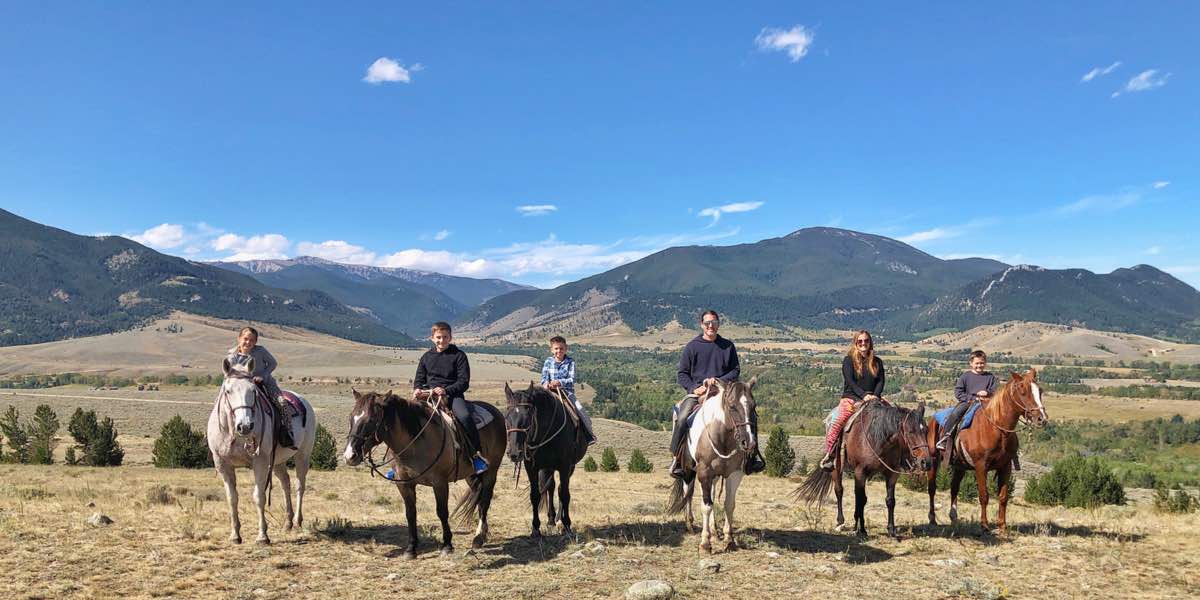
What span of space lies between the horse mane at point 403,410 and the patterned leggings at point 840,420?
7.72m

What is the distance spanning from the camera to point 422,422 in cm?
965

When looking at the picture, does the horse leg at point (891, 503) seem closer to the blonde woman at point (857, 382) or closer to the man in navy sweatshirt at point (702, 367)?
the blonde woman at point (857, 382)

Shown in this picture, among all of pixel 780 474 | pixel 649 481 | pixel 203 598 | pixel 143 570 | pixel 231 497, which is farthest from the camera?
pixel 780 474

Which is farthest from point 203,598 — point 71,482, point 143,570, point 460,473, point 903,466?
point 71,482

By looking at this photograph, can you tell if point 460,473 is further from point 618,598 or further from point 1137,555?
point 1137,555

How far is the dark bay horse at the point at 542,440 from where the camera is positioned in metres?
10.1

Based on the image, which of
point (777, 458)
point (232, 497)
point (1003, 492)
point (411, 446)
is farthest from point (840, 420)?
point (777, 458)

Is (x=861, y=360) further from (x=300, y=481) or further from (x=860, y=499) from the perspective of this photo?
(x=300, y=481)

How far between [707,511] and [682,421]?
58.3 inches

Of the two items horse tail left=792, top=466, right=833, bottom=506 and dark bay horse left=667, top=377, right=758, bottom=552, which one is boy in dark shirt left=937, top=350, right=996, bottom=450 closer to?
horse tail left=792, top=466, right=833, bottom=506

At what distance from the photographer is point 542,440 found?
10969 millimetres

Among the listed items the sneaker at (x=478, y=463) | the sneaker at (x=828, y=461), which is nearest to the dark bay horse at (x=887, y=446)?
the sneaker at (x=828, y=461)

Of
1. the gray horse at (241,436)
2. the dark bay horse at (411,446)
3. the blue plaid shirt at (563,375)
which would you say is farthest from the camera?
the blue plaid shirt at (563,375)

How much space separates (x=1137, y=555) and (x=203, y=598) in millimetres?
13839
